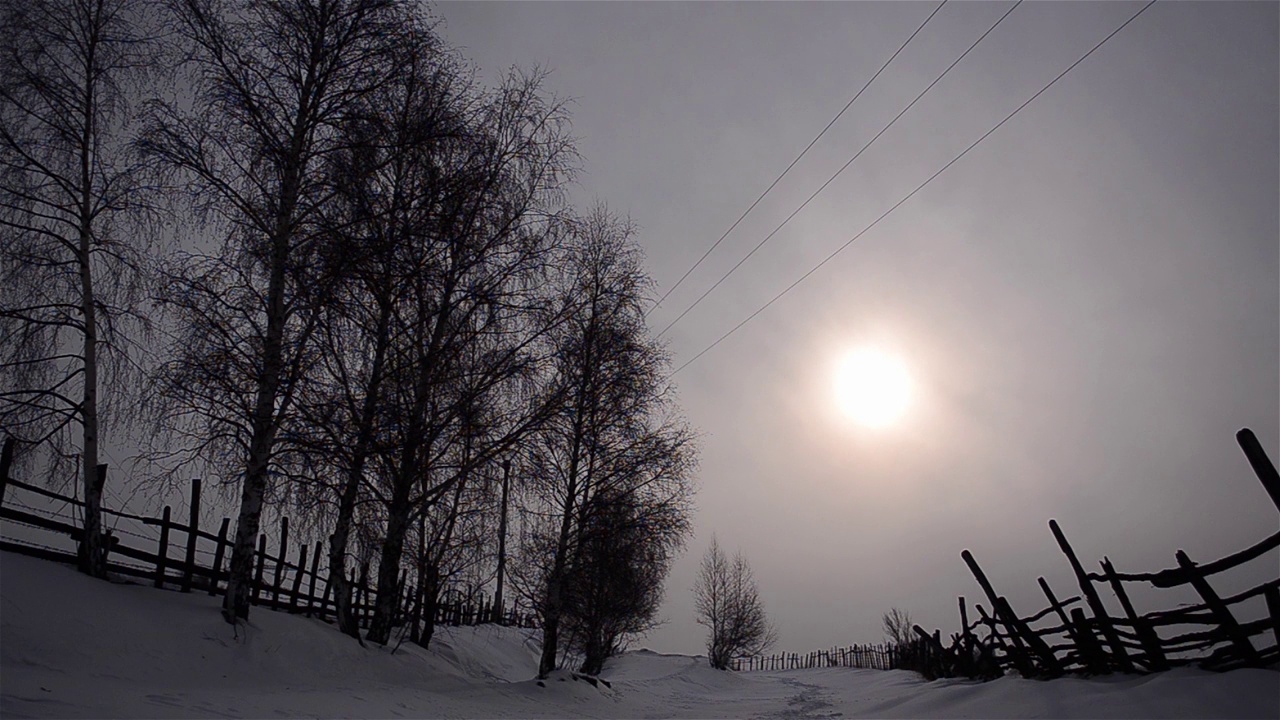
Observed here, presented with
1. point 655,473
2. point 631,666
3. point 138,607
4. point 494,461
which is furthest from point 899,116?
point 631,666

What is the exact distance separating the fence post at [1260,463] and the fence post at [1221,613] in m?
1.51

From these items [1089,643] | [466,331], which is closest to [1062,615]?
[1089,643]

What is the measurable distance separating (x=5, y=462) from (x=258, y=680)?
13.2ft

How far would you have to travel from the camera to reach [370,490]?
42.2 feet

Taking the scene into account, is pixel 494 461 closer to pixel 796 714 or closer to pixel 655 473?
pixel 655 473

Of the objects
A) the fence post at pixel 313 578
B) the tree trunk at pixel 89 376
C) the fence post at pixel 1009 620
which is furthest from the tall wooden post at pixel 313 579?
the fence post at pixel 1009 620

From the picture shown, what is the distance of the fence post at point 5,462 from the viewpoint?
912 centimetres

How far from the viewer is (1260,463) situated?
21.1 ft

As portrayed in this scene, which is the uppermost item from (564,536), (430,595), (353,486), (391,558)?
(353,486)

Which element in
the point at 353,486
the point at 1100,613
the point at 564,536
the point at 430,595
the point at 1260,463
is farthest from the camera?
the point at 564,536

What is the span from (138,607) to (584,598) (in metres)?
12.0

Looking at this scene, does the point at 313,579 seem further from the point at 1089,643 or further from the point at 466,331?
the point at 1089,643

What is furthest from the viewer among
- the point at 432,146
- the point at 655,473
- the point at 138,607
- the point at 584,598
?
the point at 584,598

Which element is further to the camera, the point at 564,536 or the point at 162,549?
the point at 564,536
